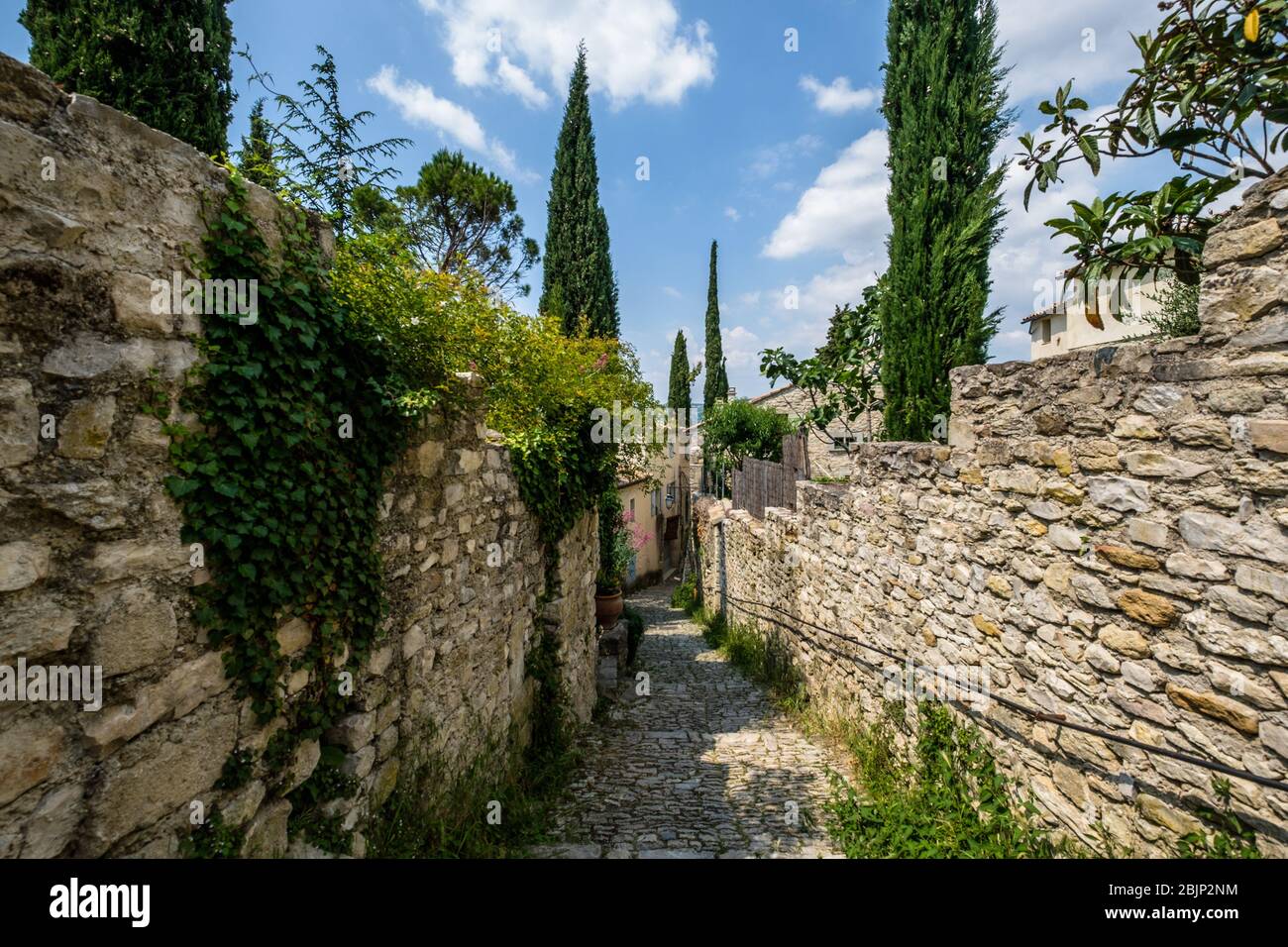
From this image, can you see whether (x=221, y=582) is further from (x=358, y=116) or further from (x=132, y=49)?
(x=358, y=116)

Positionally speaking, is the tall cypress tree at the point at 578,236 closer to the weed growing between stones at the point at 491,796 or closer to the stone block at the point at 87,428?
the weed growing between stones at the point at 491,796

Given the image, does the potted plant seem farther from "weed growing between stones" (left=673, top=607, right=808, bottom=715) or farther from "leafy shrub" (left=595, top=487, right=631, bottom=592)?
"weed growing between stones" (left=673, top=607, right=808, bottom=715)

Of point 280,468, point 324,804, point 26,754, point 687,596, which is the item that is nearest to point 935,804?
point 324,804

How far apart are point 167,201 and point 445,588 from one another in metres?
2.41

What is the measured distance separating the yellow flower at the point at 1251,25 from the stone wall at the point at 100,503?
429 cm

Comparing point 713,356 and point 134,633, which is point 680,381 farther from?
point 134,633

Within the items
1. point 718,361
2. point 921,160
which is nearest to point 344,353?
point 921,160

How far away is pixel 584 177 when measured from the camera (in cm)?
1524

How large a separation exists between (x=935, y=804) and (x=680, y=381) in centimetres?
2725

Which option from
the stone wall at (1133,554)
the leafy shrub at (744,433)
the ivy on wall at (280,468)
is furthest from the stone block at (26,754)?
the leafy shrub at (744,433)

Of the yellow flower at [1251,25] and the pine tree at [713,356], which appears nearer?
the yellow flower at [1251,25]

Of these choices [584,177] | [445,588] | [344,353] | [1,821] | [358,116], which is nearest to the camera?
[1,821]

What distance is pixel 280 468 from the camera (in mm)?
2025

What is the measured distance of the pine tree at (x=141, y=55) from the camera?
4160 mm
